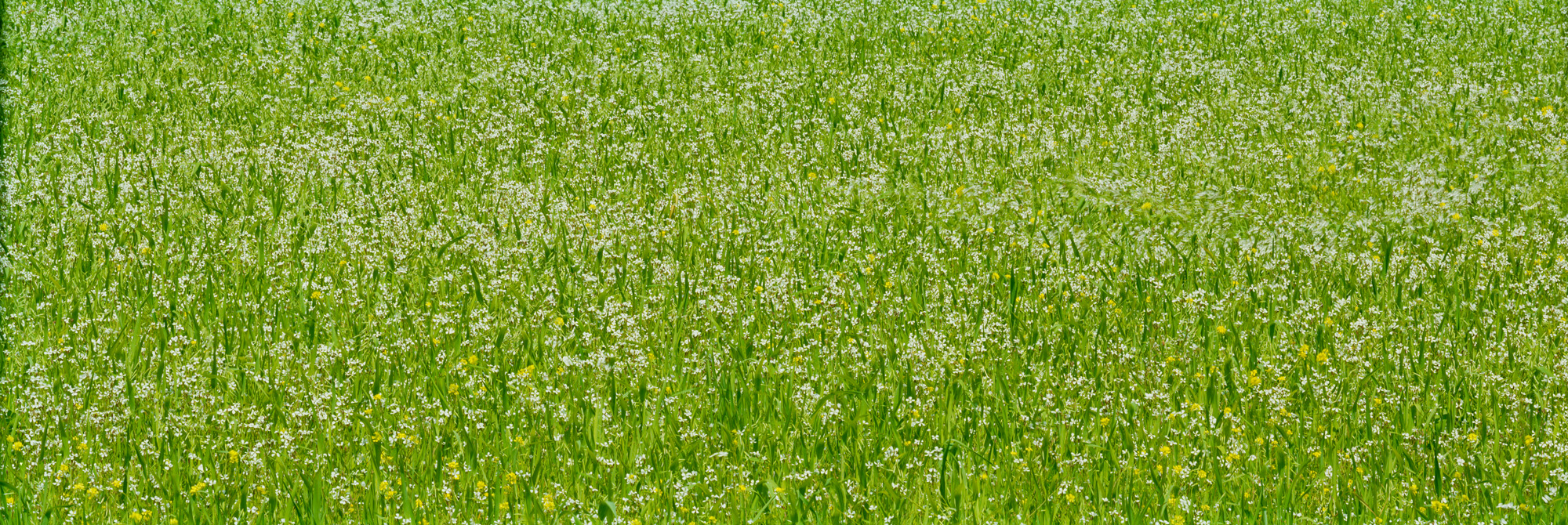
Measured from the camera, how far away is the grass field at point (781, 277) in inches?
204

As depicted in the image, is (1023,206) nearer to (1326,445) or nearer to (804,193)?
(804,193)

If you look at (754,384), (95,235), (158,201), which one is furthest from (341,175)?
(754,384)

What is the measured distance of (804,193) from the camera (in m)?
8.84

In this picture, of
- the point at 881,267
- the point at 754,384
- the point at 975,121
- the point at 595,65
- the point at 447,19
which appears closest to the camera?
the point at 754,384

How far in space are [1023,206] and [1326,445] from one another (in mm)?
3370

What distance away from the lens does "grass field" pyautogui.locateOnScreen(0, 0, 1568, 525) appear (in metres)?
5.18

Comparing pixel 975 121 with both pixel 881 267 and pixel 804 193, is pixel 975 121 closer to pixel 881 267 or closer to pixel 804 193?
pixel 804 193

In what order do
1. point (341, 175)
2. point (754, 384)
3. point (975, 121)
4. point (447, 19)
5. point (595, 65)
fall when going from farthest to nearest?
point (447, 19) → point (595, 65) → point (975, 121) → point (341, 175) → point (754, 384)

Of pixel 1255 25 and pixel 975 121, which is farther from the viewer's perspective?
pixel 1255 25

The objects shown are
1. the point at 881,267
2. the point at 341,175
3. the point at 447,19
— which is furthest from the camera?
the point at 447,19

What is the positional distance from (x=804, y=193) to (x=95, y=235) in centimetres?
397

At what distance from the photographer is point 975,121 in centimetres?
1049

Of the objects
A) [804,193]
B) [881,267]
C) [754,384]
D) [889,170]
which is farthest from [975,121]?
[754,384]

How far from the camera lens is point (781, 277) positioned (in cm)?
719
